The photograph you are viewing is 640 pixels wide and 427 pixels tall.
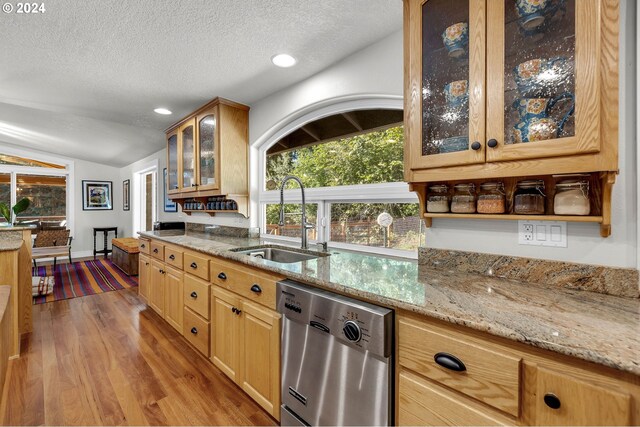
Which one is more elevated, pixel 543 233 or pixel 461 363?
pixel 543 233

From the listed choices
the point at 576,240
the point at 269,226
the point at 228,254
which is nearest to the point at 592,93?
the point at 576,240

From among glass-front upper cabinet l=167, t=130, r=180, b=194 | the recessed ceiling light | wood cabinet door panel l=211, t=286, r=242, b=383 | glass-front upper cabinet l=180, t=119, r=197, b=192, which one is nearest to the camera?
wood cabinet door panel l=211, t=286, r=242, b=383

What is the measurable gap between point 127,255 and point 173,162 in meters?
2.32

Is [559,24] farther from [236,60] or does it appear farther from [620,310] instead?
[236,60]

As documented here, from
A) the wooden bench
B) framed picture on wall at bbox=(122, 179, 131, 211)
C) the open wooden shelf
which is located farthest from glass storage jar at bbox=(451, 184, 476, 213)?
framed picture on wall at bbox=(122, 179, 131, 211)

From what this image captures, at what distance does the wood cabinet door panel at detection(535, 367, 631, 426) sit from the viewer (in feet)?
2.22

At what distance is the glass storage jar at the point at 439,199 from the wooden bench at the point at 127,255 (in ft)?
15.3

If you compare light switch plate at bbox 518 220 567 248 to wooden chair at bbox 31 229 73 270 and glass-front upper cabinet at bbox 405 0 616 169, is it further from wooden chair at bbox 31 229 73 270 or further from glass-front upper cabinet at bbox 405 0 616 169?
wooden chair at bbox 31 229 73 270

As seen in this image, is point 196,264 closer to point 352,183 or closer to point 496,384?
point 352,183

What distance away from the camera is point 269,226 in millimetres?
Result: 2943

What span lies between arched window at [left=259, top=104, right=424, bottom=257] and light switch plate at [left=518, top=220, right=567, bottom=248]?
56 centimetres

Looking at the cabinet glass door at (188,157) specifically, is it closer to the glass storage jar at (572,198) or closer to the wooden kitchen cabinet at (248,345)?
the wooden kitchen cabinet at (248,345)

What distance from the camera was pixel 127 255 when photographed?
4980mm

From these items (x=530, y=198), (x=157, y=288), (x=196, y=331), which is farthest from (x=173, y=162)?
(x=530, y=198)
